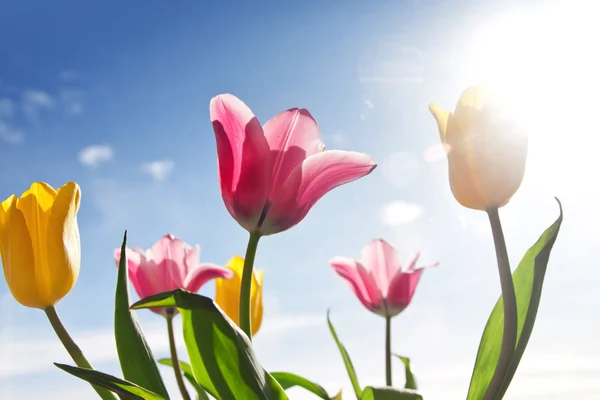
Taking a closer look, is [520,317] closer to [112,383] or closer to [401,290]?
[112,383]

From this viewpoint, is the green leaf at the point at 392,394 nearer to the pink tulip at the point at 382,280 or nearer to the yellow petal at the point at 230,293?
the yellow petal at the point at 230,293

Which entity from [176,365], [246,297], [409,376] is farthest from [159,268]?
[409,376]

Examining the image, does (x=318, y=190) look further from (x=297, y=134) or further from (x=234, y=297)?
(x=234, y=297)

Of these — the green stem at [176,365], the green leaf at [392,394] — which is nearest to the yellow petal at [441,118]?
the green leaf at [392,394]

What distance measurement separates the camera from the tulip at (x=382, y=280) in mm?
1688

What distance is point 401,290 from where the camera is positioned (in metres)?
1.70

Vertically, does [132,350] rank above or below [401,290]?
below

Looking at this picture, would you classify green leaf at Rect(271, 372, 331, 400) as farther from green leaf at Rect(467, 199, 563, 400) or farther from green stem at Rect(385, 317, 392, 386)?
green leaf at Rect(467, 199, 563, 400)

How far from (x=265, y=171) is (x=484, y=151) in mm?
334

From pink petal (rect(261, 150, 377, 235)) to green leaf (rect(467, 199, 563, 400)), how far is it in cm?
29

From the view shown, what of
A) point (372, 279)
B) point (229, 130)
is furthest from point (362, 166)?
point (372, 279)

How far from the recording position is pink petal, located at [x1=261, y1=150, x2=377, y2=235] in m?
0.87

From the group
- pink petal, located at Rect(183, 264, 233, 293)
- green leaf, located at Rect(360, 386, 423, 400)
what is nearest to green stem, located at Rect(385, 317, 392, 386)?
pink petal, located at Rect(183, 264, 233, 293)

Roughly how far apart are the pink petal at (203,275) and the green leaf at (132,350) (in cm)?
28
